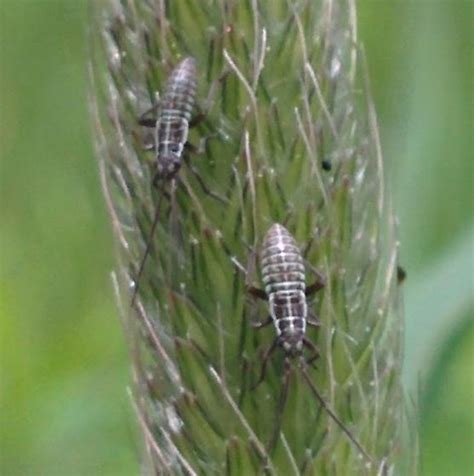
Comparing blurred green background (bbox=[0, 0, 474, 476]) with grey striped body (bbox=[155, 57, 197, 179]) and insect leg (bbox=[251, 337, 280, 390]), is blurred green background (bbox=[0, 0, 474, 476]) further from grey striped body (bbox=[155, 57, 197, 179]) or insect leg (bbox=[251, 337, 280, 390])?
grey striped body (bbox=[155, 57, 197, 179])

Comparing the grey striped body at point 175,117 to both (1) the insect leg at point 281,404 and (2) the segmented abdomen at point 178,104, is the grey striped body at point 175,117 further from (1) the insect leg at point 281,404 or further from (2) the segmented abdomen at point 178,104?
(1) the insect leg at point 281,404

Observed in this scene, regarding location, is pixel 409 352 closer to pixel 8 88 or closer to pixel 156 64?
pixel 156 64

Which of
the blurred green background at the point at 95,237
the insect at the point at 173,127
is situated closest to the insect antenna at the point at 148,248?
the insect at the point at 173,127

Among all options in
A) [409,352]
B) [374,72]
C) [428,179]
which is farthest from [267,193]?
[374,72]

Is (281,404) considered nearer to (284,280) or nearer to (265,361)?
(265,361)

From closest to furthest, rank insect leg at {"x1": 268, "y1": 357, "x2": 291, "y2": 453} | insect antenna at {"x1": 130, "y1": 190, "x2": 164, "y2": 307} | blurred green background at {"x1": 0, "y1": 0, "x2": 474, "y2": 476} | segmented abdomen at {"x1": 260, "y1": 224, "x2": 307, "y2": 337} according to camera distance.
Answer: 1. segmented abdomen at {"x1": 260, "y1": 224, "x2": 307, "y2": 337}
2. insect leg at {"x1": 268, "y1": 357, "x2": 291, "y2": 453}
3. insect antenna at {"x1": 130, "y1": 190, "x2": 164, "y2": 307}
4. blurred green background at {"x1": 0, "y1": 0, "x2": 474, "y2": 476}

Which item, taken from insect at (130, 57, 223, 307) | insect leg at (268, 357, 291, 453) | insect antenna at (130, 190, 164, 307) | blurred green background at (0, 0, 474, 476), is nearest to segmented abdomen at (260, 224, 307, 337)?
insect leg at (268, 357, 291, 453)

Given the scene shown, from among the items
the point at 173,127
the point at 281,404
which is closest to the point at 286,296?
the point at 281,404
